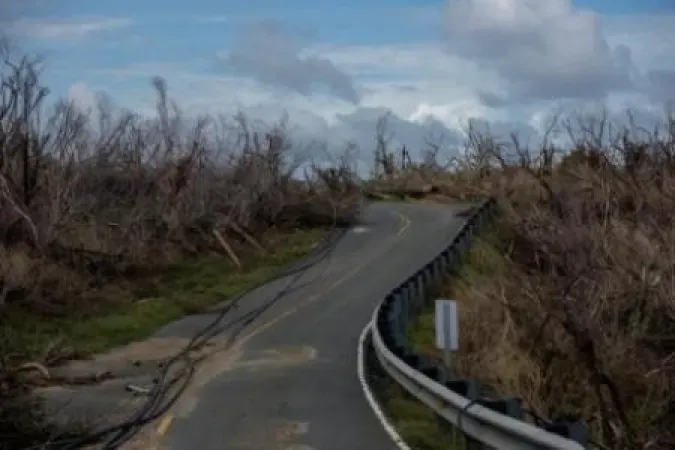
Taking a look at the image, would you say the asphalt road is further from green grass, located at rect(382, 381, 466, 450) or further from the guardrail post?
the guardrail post

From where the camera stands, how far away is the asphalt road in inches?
602

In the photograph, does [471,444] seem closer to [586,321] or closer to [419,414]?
[419,414]

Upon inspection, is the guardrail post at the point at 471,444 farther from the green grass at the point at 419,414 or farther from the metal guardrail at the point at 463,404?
the green grass at the point at 419,414

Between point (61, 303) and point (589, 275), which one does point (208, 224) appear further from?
point (589, 275)

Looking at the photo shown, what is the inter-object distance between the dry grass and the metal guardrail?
1.81 m

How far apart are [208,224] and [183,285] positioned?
9.41 meters

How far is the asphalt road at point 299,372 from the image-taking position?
15.3 m

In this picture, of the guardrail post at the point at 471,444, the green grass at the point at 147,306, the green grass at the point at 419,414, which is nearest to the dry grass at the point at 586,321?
the green grass at the point at 419,414

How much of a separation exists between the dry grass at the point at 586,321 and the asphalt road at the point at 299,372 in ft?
8.33

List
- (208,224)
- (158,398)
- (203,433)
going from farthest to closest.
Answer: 1. (208,224)
2. (158,398)
3. (203,433)

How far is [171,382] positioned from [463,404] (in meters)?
9.84

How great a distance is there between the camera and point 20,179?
39156 millimetres

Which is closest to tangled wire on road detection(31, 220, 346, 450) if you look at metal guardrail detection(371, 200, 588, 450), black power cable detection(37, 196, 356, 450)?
black power cable detection(37, 196, 356, 450)

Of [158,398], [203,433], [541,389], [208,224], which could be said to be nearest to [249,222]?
[208,224]
